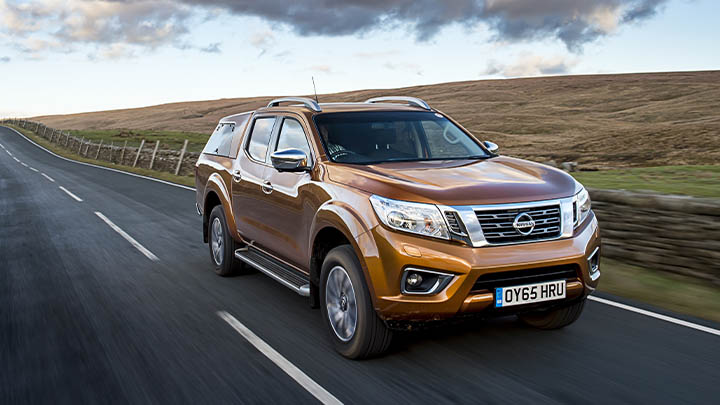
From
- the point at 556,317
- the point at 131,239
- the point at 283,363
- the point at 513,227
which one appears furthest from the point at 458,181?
the point at 131,239

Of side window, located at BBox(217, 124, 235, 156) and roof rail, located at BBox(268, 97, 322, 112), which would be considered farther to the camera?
side window, located at BBox(217, 124, 235, 156)

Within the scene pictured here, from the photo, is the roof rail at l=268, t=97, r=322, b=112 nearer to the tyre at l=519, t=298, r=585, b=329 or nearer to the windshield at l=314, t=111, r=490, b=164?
the windshield at l=314, t=111, r=490, b=164

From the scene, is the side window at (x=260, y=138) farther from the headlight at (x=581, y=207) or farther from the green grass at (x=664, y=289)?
the green grass at (x=664, y=289)

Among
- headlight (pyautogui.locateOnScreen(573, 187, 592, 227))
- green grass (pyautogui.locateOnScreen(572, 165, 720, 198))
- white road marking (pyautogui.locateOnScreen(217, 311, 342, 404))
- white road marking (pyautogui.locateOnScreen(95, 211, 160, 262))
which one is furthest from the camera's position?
green grass (pyautogui.locateOnScreen(572, 165, 720, 198))

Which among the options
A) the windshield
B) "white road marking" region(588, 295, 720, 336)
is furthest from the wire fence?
"white road marking" region(588, 295, 720, 336)

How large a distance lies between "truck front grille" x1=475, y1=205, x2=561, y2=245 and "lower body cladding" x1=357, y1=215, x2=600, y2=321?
2.3 inches

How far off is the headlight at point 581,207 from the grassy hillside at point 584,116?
1424 cm

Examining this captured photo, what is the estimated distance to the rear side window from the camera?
7605 mm

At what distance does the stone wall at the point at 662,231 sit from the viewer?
6.83m

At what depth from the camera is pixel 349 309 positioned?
15.8 ft

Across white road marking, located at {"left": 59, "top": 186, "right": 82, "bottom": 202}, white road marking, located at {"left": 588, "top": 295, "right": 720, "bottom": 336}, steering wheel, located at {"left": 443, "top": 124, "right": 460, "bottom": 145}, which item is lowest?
white road marking, located at {"left": 59, "top": 186, "right": 82, "bottom": 202}

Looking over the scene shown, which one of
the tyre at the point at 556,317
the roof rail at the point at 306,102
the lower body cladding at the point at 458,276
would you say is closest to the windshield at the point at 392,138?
the roof rail at the point at 306,102

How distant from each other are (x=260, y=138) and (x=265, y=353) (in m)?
2.56

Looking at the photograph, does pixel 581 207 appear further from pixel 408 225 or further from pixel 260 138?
pixel 260 138
